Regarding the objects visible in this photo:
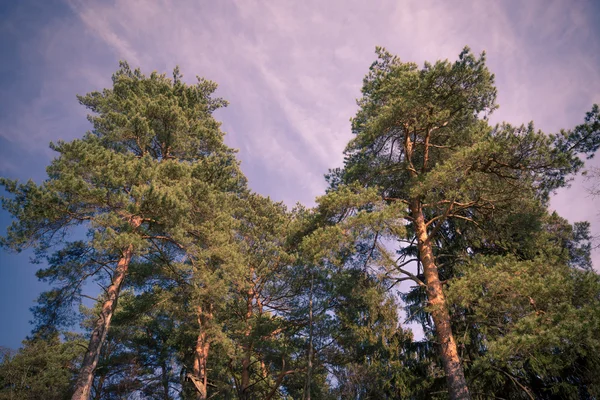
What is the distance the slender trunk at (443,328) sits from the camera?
7.35m

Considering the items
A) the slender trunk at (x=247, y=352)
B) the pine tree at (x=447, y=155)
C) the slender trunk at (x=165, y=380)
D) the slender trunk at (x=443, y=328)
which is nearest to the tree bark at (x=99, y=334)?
the slender trunk at (x=247, y=352)

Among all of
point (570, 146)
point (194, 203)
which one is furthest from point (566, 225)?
point (194, 203)

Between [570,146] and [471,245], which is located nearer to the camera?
[570,146]

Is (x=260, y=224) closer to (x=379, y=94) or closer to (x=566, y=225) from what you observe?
(x=379, y=94)

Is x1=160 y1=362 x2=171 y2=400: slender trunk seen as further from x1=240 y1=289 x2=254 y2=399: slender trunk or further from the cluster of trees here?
x1=240 y1=289 x2=254 y2=399: slender trunk

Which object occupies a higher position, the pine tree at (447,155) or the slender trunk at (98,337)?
the pine tree at (447,155)

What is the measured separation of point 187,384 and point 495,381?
1383cm

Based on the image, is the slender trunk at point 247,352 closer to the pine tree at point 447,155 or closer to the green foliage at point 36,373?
the pine tree at point 447,155

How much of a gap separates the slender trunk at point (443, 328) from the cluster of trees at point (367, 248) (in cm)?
4

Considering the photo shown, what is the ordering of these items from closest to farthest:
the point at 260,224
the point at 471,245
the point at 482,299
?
A: the point at 482,299 → the point at 471,245 → the point at 260,224

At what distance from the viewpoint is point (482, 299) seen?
7.40 m

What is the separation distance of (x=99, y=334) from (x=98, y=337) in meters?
0.08

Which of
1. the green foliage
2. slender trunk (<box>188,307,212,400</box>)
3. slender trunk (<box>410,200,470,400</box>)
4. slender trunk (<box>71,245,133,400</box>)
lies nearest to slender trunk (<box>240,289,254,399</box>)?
slender trunk (<box>188,307,212,400</box>)

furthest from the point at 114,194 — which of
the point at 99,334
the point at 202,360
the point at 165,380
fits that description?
the point at 165,380
